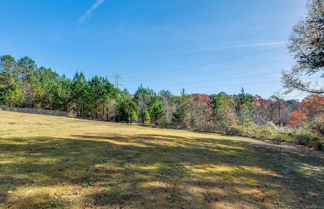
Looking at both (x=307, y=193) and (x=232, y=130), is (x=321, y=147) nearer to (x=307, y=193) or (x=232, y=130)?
(x=232, y=130)

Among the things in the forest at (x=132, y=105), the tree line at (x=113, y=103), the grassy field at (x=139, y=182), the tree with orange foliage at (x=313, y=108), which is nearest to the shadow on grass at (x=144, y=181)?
the grassy field at (x=139, y=182)

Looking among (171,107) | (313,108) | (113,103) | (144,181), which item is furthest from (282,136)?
(113,103)

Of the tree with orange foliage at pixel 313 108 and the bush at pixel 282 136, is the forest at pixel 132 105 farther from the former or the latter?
the tree with orange foliage at pixel 313 108

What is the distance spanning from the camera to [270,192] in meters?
4.45

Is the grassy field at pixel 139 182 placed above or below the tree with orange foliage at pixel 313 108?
below

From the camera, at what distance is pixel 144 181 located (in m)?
4.32

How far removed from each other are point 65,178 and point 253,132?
68.6 ft

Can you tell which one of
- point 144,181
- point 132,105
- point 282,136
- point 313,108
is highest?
point 132,105

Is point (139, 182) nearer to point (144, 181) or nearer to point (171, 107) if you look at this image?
point (144, 181)

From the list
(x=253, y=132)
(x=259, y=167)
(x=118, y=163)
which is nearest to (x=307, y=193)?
(x=259, y=167)

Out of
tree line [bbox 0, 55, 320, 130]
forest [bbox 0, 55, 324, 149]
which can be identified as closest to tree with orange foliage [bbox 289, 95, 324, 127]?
forest [bbox 0, 55, 324, 149]

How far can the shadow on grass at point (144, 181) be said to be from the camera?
132 inches

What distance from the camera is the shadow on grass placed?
11.0ft

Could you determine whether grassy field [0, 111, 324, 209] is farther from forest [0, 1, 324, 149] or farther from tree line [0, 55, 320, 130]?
tree line [0, 55, 320, 130]
